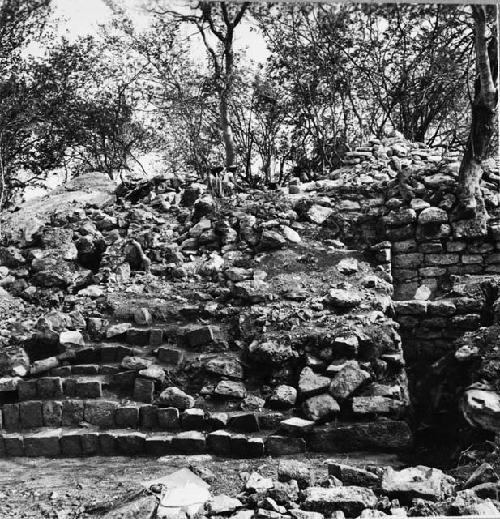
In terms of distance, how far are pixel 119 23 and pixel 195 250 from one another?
2.05 metres

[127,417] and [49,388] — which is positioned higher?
[49,388]

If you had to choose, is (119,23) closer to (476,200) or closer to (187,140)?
(187,140)

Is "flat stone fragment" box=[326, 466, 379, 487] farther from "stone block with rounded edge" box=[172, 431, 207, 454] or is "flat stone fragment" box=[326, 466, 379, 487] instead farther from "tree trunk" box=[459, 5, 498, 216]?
"tree trunk" box=[459, 5, 498, 216]

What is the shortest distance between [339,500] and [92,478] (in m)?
1.27

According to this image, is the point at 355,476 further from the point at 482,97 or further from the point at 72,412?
the point at 482,97

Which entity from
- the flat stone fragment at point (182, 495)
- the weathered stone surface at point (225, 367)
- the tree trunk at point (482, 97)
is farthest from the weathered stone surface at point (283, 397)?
the tree trunk at point (482, 97)

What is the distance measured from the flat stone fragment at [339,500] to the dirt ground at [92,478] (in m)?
0.32

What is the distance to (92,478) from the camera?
3.61 m

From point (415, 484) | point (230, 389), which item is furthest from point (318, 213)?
point (415, 484)

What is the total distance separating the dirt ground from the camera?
3.35 metres

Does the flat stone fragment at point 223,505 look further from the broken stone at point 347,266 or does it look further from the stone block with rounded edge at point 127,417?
the broken stone at point 347,266

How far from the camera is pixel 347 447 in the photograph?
393cm

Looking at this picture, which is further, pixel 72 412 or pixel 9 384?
pixel 9 384

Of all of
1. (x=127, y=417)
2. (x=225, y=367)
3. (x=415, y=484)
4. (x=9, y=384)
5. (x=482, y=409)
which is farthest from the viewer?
(x=225, y=367)
